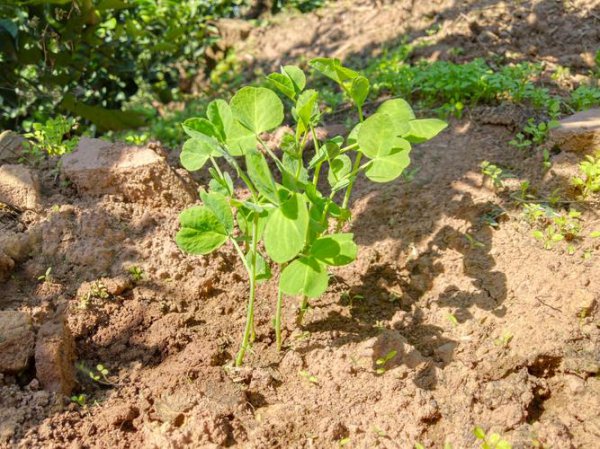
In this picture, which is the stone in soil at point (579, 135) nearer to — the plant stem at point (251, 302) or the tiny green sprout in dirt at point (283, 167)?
the tiny green sprout in dirt at point (283, 167)

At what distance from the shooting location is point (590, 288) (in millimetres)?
2256

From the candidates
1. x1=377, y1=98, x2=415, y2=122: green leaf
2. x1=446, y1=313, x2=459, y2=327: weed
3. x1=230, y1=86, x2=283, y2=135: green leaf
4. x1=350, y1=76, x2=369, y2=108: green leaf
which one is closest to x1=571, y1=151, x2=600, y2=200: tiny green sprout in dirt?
x1=446, y1=313, x2=459, y2=327: weed

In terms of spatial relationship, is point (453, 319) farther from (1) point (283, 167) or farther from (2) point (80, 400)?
(2) point (80, 400)

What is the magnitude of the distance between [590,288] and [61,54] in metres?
3.41

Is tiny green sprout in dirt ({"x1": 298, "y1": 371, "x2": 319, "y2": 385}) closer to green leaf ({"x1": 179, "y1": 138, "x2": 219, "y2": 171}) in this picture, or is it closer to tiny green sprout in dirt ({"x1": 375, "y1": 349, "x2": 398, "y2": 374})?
tiny green sprout in dirt ({"x1": 375, "y1": 349, "x2": 398, "y2": 374})

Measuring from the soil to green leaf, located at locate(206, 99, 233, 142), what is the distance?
69 cm

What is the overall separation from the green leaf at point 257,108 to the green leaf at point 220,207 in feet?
0.84

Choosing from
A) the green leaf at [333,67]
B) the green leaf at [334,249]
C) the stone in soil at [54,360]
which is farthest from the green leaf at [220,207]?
the stone in soil at [54,360]

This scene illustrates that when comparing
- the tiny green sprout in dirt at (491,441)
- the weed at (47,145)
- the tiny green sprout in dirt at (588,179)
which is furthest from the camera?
the weed at (47,145)

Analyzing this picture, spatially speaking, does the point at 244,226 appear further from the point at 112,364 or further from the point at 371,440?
the point at 371,440

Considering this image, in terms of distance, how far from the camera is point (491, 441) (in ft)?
5.82

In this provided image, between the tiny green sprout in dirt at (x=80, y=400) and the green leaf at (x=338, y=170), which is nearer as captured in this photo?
the tiny green sprout in dirt at (x=80, y=400)

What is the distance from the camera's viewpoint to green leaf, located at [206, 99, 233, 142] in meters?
2.01

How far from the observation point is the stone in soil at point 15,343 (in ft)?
6.50
